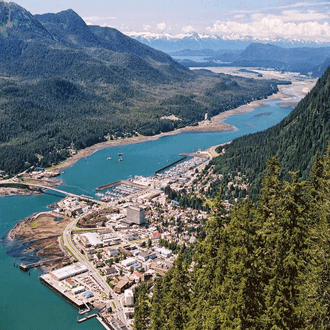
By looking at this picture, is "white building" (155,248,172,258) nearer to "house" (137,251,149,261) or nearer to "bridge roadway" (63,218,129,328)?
"house" (137,251,149,261)

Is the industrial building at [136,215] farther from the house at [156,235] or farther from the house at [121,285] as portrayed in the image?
the house at [121,285]

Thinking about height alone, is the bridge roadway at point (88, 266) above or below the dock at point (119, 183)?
below

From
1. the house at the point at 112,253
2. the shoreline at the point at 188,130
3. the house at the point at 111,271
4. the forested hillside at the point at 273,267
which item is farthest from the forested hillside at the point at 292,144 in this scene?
the forested hillside at the point at 273,267

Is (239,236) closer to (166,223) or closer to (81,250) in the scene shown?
(81,250)

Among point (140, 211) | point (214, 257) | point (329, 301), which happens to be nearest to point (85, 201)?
point (140, 211)

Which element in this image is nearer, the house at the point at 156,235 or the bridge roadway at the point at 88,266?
the bridge roadway at the point at 88,266

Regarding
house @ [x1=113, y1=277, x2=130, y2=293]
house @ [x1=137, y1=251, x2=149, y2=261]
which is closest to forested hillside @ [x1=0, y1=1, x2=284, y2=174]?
house @ [x1=137, y1=251, x2=149, y2=261]
